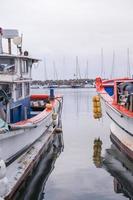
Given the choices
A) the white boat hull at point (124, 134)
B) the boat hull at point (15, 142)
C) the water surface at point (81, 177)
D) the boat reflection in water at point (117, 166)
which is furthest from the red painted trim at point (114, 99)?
the boat hull at point (15, 142)

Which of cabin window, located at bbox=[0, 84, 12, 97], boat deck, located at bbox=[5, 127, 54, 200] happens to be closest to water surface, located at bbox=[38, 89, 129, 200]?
boat deck, located at bbox=[5, 127, 54, 200]

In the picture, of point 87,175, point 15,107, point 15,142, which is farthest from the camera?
point 15,107

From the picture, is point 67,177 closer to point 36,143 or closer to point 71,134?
point 36,143

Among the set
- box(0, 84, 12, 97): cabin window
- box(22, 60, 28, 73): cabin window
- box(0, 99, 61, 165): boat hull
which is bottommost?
box(0, 99, 61, 165): boat hull

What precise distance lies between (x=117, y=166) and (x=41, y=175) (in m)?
2.64

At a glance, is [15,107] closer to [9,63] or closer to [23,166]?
[9,63]

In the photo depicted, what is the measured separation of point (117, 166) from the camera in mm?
14102

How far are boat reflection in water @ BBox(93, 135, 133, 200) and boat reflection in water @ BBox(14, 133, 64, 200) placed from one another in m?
1.58

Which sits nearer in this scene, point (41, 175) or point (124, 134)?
point (41, 175)

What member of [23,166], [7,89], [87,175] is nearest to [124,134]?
[87,175]

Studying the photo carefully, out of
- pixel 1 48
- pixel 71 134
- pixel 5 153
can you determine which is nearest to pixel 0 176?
pixel 5 153

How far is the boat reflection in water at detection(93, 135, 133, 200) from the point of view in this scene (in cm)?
1158

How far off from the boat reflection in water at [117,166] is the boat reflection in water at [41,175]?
5.19ft

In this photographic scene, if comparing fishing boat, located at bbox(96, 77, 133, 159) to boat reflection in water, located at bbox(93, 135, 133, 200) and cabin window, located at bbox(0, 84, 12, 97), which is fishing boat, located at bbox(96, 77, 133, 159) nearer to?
boat reflection in water, located at bbox(93, 135, 133, 200)
